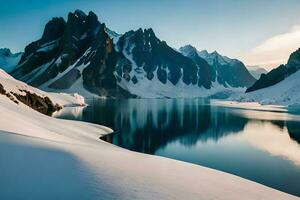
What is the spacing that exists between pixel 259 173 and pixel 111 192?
20704 millimetres

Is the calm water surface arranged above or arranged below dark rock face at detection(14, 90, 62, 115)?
below

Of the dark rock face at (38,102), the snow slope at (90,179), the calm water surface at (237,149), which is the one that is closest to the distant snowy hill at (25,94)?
the dark rock face at (38,102)

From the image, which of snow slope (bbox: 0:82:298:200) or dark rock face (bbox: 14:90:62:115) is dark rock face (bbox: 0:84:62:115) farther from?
snow slope (bbox: 0:82:298:200)

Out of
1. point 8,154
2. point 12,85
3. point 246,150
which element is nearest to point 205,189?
point 8,154

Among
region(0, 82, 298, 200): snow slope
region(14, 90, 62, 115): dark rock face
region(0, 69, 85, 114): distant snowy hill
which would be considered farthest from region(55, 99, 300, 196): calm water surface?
region(14, 90, 62, 115): dark rock face

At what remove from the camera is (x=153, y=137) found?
54.4 m

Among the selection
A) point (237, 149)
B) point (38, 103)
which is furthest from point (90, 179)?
point (38, 103)

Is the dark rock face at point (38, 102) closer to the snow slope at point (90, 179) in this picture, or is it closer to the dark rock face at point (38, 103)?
the dark rock face at point (38, 103)

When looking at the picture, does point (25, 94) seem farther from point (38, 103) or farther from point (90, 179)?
point (90, 179)

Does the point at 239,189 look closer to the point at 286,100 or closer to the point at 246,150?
the point at 246,150

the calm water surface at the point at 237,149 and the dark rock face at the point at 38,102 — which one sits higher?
the dark rock face at the point at 38,102

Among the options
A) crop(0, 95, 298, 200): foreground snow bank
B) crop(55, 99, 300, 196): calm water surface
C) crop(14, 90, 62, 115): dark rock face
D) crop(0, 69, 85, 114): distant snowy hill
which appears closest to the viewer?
crop(0, 95, 298, 200): foreground snow bank

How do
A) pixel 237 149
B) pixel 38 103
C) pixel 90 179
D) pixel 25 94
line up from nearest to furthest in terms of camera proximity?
pixel 90 179 < pixel 237 149 < pixel 25 94 < pixel 38 103

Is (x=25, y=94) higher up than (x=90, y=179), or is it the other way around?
(x=25, y=94)
